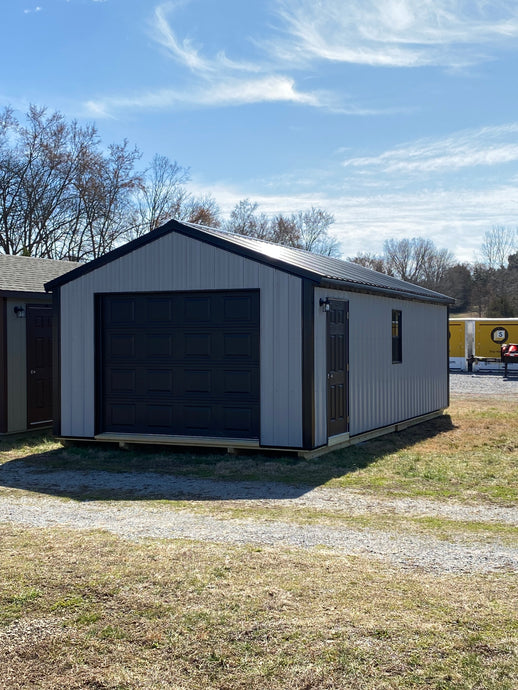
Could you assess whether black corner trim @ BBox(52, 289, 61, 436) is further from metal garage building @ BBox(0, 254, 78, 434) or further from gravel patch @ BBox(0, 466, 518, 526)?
gravel patch @ BBox(0, 466, 518, 526)

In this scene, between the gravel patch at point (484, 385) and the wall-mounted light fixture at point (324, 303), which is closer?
the wall-mounted light fixture at point (324, 303)

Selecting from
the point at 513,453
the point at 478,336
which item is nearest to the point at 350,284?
the point at 513,453

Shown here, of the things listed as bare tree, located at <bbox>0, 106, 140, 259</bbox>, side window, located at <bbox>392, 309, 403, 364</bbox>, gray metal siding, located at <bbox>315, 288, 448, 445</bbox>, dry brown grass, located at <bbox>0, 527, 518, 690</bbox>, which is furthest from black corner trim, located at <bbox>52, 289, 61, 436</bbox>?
bare tree, located at <bbox>0, 106, 140, 259</bbox>

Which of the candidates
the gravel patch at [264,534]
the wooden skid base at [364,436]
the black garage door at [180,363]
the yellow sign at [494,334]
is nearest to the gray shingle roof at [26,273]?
the black garage door at [180,363]

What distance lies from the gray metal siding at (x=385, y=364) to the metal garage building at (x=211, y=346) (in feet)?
0.15

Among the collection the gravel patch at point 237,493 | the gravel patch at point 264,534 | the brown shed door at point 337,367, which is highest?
the brown shed door at point 337,367

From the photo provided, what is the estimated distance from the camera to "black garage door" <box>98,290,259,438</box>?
10.0 meters

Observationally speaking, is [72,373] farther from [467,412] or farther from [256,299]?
[467,412]

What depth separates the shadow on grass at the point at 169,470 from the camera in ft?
25.9

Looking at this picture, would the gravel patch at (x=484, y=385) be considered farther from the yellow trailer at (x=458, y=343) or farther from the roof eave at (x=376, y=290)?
the roof eave at (x=376, y=290)

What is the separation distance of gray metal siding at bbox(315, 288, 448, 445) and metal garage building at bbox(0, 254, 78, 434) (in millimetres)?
5320

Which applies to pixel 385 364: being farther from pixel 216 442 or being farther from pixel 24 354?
pixel 24 354

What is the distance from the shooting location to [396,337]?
12773 millimetres

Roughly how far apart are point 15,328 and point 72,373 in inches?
81.1
